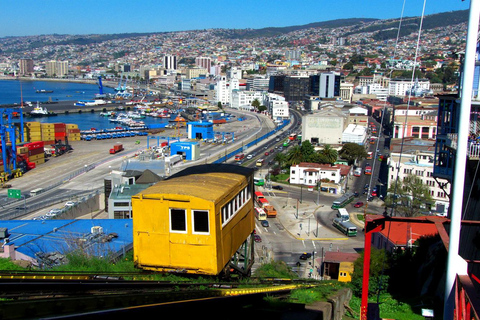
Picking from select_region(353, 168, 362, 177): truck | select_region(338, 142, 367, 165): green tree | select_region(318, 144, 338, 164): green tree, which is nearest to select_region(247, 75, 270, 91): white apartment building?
select_region(338, 142, 367, 165): green tree

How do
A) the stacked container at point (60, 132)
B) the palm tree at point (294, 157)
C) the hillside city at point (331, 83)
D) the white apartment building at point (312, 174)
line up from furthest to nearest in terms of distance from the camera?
1. the stacked container at point (60, 132)
2. the palm tree at point (294, 157)
3. the white apartment building at point (312, 174)
4. the hillside city at point (331, 83)

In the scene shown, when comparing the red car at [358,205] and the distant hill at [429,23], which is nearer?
the red car at [358,205]

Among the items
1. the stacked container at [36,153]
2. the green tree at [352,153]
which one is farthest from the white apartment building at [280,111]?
the stacked container at [36,153]

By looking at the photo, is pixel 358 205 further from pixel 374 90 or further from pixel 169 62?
pixel 169 62

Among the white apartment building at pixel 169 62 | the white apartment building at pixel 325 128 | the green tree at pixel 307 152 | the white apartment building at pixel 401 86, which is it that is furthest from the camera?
the white apartment building at pixel 169 62

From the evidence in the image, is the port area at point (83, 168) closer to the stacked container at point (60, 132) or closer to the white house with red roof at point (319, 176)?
the stacked container at point (60, 132)

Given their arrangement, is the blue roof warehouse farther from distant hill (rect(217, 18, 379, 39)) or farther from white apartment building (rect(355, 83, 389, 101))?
distant hill (rect(217, 18, 379, 39))

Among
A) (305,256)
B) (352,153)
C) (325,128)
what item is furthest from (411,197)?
(325,128)

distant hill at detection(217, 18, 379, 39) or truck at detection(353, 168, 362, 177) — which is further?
distant hill at detection(217, 18, 379, 39)

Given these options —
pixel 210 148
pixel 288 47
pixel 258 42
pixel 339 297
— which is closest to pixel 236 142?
pixel 210 148

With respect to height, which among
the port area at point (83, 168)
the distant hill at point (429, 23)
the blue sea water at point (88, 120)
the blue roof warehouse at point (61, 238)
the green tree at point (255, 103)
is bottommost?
the port area at point (83, 168)
